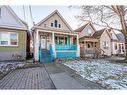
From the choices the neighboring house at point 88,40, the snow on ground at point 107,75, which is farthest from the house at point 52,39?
the snow on ground at point 107,75

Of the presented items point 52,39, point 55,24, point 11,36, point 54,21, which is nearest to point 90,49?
point 55,24

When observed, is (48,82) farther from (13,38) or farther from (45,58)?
(13,38)

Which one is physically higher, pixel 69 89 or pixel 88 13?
pixel 88 13

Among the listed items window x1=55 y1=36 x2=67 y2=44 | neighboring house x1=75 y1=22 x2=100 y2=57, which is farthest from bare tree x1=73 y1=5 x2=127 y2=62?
neighboring house x1=75 y1=22 x2=100 y2=57

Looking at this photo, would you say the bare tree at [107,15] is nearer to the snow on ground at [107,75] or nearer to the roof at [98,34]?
the roof at [98,34]

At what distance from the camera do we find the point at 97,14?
16.5 meters

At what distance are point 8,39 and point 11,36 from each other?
1.54 feet

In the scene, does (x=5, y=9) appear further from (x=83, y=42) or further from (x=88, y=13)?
(x=83, y=42)

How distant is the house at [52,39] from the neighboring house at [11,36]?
152 cm

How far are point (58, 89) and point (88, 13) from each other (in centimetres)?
1328

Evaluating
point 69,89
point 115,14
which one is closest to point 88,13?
point 115,14

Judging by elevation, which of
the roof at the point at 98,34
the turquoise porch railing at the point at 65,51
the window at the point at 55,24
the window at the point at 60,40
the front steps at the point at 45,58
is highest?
the window at the point at 55,24

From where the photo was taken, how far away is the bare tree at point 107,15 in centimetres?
1492
